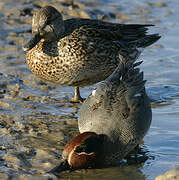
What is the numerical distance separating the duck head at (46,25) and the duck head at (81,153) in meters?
2.22

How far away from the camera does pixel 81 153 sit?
5180 millimetres

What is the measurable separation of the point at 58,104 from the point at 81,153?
7.33ft

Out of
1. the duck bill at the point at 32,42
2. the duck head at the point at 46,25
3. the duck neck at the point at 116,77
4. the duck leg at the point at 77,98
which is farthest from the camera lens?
the duck leg at the point at 77,98

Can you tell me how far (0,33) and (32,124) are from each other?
3340 mm

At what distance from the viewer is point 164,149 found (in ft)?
19.5

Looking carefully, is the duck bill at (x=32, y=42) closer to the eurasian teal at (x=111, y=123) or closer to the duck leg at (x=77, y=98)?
the duck leg at (x=77, y=98)

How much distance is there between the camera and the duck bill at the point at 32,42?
7.00 metres

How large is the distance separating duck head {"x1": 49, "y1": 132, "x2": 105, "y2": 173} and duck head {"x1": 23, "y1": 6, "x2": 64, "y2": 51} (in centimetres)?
222

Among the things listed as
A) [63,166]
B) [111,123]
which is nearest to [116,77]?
[111,123]

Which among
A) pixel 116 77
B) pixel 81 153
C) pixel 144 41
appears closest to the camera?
pixel 81 153

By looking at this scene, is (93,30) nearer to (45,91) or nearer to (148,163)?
(45,91)

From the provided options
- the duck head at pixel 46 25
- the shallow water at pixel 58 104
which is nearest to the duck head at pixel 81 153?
the shallow water at pixel 58 104

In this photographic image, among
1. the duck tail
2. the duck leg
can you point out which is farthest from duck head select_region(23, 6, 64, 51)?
the duck tail

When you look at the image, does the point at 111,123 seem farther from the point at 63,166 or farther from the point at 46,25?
the point at 46,25
